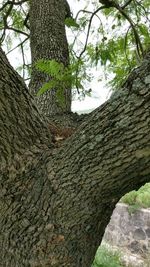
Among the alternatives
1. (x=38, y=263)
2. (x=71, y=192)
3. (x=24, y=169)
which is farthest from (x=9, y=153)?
(x=38, y=263)

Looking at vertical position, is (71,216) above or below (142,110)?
below

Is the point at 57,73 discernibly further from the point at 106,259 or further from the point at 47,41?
the point at 106,259

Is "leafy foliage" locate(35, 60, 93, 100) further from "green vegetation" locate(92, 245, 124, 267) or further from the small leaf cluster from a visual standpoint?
"green vegetation" locate(92, 245, 124, 267)

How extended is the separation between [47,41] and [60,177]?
161 cm

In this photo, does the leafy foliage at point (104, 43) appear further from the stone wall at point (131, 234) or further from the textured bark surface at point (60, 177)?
the stone wall at point (131, 234)

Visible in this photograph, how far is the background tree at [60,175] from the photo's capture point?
1.37m

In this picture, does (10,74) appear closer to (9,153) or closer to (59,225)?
(9,153)

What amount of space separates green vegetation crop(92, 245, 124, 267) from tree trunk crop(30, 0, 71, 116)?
2.70 meters

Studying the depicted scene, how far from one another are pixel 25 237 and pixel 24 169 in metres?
0.27

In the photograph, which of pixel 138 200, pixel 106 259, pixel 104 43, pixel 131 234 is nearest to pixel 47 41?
pixel 104 43

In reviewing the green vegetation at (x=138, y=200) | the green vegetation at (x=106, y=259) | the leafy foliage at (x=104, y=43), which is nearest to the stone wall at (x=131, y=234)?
the green vegetation at (x=138, y=200)

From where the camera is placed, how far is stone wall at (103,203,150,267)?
5.98m

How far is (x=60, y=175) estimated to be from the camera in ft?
5.11

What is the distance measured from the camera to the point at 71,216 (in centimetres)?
156
